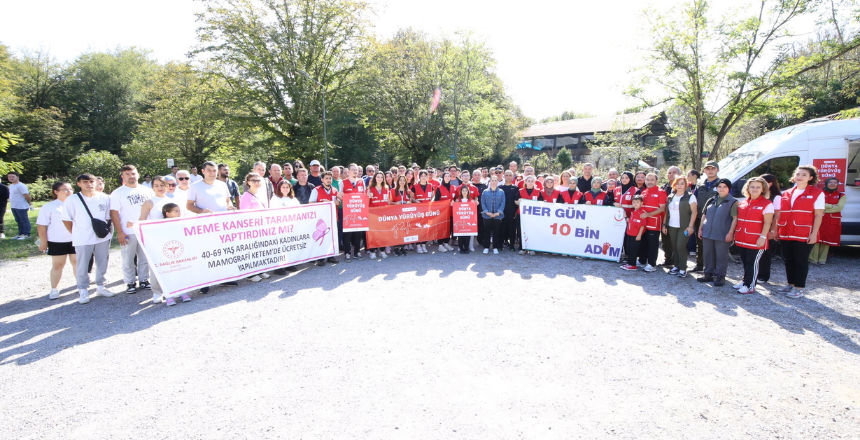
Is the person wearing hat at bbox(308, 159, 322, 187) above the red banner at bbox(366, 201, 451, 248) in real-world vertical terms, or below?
above

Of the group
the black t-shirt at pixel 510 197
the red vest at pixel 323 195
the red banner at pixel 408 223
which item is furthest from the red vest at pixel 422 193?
the red vest at pixel 323 195

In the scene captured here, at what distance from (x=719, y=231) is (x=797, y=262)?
113 centimetres

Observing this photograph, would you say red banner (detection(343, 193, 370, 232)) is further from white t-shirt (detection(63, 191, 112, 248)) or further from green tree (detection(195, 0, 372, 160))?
green tree (detection(195, 0, 372, 160))

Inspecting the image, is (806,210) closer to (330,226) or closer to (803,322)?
(803,322)

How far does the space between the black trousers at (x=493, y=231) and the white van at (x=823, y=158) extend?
5127 millimetres

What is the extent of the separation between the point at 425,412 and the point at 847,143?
1050cm

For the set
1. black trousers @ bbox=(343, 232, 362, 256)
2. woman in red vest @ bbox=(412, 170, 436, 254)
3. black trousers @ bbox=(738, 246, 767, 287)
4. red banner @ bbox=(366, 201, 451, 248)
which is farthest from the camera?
woman in red vest @ bbox=(412, 170, 436, 254)

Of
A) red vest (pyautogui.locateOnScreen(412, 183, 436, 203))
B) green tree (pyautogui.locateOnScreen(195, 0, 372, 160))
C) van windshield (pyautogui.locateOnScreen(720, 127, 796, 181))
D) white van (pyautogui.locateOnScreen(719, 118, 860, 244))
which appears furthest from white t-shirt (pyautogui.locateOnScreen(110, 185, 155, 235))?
green tree (pyautogui.locateOnScreen(195, 0, 372, 160))

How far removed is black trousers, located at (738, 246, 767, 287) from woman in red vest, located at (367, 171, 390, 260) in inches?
259

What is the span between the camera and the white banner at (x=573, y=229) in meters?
7.97

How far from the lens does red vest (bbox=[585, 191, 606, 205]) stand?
8312mm

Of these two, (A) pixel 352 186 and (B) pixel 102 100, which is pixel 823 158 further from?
(B) pixel 102 100

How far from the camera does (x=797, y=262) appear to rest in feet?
19.4

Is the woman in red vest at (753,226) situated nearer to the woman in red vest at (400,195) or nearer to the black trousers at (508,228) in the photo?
the black trousers at (508,228)
